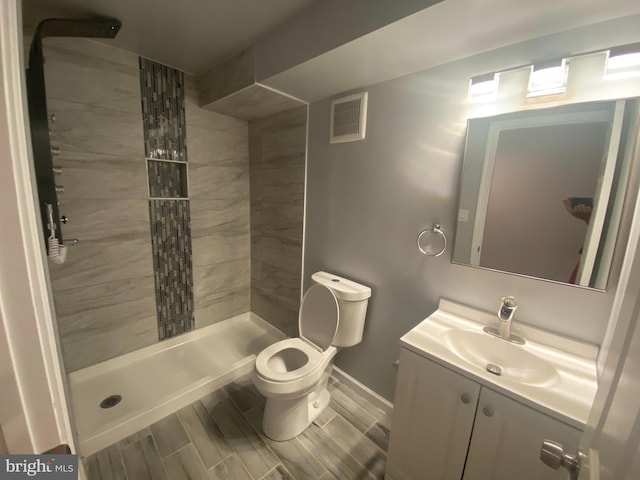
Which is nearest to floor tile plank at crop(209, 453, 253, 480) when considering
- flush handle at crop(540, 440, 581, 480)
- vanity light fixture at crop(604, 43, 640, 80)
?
flush handle at crop(540, 440, 581, 480)

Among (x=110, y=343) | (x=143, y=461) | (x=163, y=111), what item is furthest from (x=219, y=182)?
(x=143, y=461)

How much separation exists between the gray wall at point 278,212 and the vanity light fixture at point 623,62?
1605mm

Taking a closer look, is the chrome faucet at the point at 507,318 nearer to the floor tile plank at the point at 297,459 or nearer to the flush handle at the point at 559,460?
the flush handle at the point at 559,460

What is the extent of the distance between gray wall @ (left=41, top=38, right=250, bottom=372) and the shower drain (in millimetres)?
359

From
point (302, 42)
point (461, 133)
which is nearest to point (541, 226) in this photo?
point (461, 133)

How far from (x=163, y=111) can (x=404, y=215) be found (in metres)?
1.99

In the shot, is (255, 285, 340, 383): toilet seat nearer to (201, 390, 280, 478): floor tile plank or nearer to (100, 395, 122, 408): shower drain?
(201, 390, 280, 478): floor tile plank

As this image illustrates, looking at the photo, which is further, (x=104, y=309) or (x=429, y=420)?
(x=104, y=309)

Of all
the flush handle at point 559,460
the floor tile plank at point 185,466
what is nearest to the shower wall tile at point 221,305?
the floor tile plank at point 185,466

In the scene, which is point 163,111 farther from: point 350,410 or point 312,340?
point 350,410

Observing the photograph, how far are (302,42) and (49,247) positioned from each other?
5.09 feet

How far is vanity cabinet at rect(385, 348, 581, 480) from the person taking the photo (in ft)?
2.80

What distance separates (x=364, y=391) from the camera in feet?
6.11

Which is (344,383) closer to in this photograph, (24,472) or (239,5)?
(24,472)
